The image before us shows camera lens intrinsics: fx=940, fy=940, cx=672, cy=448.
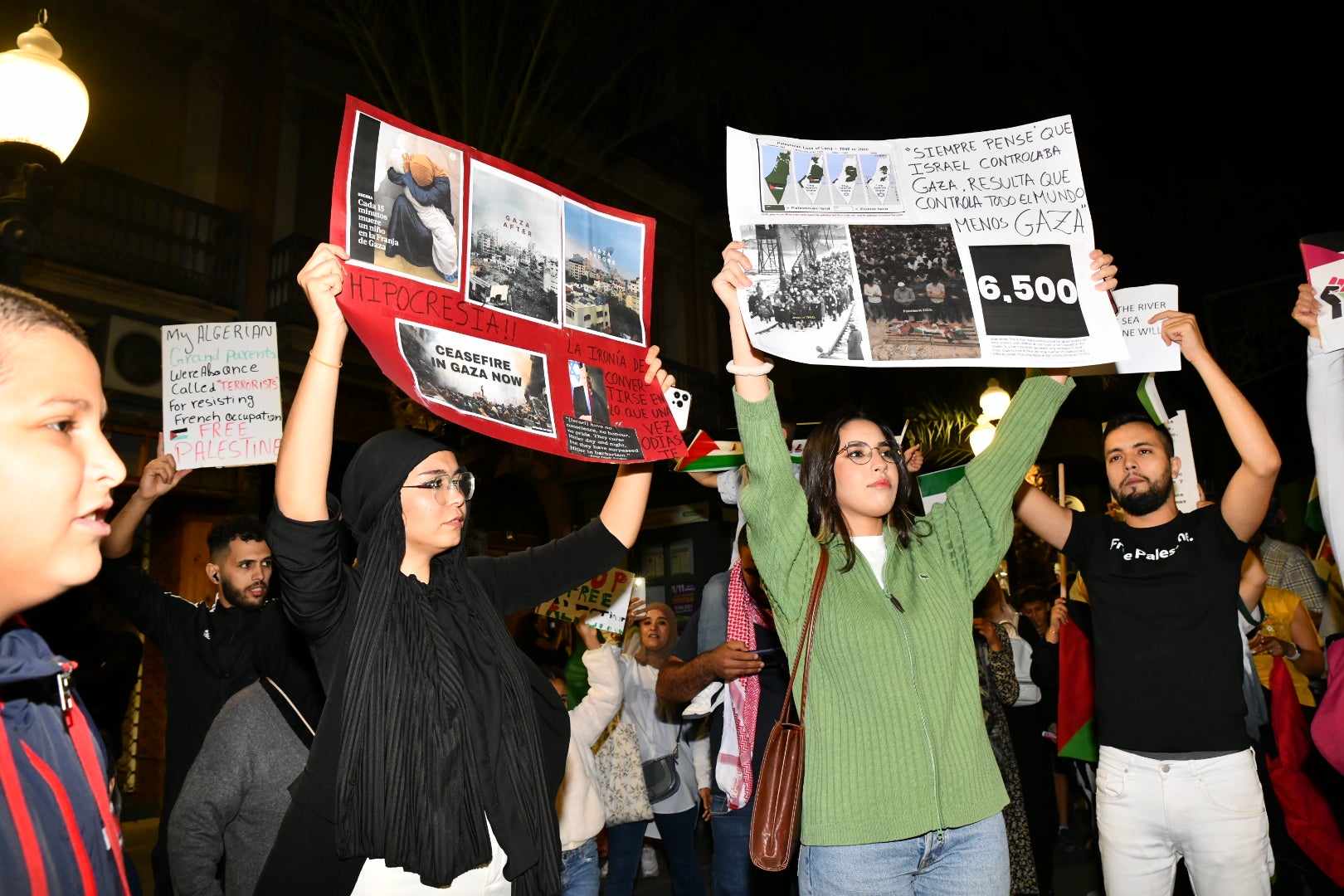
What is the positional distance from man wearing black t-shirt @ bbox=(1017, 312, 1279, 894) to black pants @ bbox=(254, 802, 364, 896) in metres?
2.75

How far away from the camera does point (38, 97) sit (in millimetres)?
4441

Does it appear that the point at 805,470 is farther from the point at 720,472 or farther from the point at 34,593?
the point at 34,593

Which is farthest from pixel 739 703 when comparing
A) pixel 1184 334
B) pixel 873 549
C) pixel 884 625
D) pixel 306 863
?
pixel 1184 334

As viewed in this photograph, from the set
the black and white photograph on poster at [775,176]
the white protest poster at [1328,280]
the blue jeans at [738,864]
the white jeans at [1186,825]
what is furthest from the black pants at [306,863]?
the white protest poster at [1328,280]

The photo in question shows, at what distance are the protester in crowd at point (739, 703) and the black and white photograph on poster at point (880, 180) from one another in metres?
1.44

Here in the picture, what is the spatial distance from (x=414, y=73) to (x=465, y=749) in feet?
30.2

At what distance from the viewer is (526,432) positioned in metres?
2.50

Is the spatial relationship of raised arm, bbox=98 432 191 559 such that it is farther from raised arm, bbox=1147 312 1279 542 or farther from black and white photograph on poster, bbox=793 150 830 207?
raised arm, bbox=1147 312 1279 542

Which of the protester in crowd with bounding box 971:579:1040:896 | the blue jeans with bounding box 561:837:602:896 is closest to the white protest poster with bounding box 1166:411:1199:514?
the protester in crowd with bounding box 971:579:1040:896

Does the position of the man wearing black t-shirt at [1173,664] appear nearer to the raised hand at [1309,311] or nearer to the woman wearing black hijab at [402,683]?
the raised hand at [1309,311]

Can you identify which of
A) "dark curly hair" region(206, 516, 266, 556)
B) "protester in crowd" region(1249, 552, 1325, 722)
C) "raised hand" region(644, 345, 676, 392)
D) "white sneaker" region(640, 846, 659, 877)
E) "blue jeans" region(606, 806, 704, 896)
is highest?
"raised hand" region(644, 345, 676, 392)

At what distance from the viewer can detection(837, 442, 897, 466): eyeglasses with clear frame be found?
9.73 feet

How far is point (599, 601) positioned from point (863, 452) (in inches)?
115

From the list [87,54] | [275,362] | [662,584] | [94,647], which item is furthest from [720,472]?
[662,584]
